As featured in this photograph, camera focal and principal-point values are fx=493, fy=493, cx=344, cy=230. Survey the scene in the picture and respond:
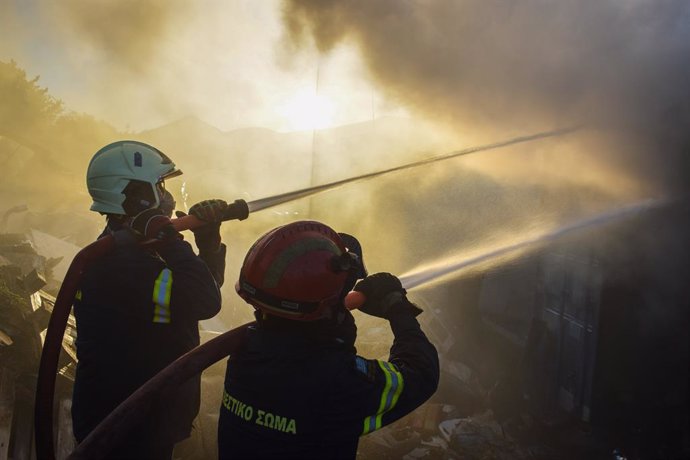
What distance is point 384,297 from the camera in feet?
5.89

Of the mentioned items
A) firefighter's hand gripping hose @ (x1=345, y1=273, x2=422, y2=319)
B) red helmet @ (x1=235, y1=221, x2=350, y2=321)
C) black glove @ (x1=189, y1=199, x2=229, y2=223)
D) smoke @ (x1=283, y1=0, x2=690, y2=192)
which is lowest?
firefighter's hand gripping hose @ (x1=345, y1=273, x2=422, y2=319)

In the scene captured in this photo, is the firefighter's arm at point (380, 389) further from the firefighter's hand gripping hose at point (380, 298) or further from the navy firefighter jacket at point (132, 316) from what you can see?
the navy firefighter jacket at point (132, 316)

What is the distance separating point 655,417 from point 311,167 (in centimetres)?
1162

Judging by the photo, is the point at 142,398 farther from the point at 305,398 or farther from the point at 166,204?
the point at 166,204

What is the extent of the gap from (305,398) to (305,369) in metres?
0.08

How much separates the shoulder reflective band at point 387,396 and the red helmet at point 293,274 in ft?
0.91

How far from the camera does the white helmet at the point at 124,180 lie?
2430 mm

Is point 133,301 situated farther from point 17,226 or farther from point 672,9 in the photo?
point 17,226

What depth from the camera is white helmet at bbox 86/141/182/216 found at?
2.43 meters

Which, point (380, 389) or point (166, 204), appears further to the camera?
point (166, 204)

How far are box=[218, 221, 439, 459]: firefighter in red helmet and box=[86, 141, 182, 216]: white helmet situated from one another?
1.15 meters

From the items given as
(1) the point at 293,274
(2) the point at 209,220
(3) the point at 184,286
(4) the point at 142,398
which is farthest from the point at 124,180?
(1) the point at 293,274

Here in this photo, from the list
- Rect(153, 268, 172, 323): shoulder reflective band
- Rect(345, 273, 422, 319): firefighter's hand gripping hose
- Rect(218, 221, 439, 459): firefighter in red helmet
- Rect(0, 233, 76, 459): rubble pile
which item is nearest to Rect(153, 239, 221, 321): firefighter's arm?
Rect(153, 268, 172, 323): shoulder reflective band

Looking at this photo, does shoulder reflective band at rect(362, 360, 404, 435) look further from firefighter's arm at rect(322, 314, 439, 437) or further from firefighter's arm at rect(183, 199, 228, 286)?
firefighter's arm at rect(183, 199, 228, 286)
